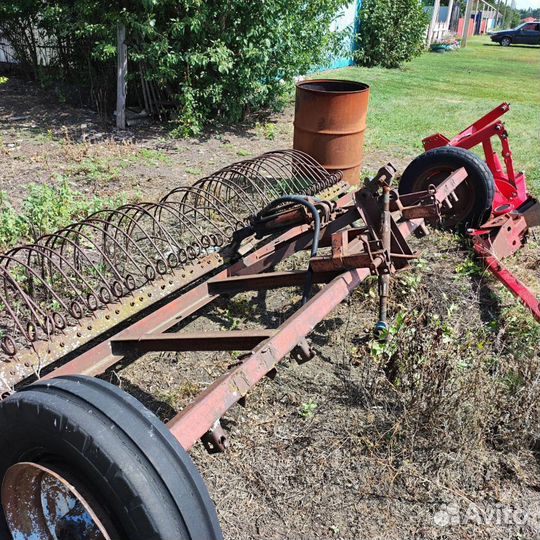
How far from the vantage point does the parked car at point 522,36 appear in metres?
37.4

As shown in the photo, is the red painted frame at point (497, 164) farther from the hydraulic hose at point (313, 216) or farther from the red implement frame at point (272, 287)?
the hydraulic hose at point (313, 216)

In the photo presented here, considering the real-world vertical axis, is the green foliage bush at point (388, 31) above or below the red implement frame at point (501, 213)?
above

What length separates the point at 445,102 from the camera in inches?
507

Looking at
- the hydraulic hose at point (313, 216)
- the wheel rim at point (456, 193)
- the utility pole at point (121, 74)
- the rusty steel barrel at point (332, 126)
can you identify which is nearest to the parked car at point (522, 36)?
the utility pole at point (121, 74)

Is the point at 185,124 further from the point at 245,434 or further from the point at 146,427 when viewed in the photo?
the point at 146,427

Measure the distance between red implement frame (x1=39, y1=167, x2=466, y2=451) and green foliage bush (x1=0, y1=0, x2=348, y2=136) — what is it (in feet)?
15.9

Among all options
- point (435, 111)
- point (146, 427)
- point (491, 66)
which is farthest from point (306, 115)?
point (491, 66)

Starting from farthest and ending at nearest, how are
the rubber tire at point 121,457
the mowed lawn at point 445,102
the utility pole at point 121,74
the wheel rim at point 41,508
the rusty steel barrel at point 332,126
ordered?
the mowed lawn at point 445,102 → the utility pole at point 121,74 → the rusty steel barrel at point 332,126 → the wheel rim at point 41,508 → the rubber tire at point 121,457

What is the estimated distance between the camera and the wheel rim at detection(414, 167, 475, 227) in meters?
4.95

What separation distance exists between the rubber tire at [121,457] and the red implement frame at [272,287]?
0.16m

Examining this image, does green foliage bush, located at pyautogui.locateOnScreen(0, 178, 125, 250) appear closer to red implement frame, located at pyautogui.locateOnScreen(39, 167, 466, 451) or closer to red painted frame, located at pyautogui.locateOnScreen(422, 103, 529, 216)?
red implement frame, located at pyautogui.locateOnScreen(39, 167, 466, 451)

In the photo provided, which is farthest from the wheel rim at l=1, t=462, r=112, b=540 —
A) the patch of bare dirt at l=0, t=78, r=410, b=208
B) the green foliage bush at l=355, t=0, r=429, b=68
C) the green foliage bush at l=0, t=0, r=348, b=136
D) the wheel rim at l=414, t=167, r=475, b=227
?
the green foliage bush at l=355, t=0, r=429, b=68

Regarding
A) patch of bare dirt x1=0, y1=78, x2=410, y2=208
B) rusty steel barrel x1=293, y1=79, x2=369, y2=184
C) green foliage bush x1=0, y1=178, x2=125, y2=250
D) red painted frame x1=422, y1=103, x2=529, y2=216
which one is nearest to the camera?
green foliage bush x1=0, y1=178, x2=125, y2=250

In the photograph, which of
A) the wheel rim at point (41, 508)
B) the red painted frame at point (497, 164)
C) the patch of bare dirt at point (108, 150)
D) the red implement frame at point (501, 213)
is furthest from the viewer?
the patch of bare dirt at point (108, 150)
